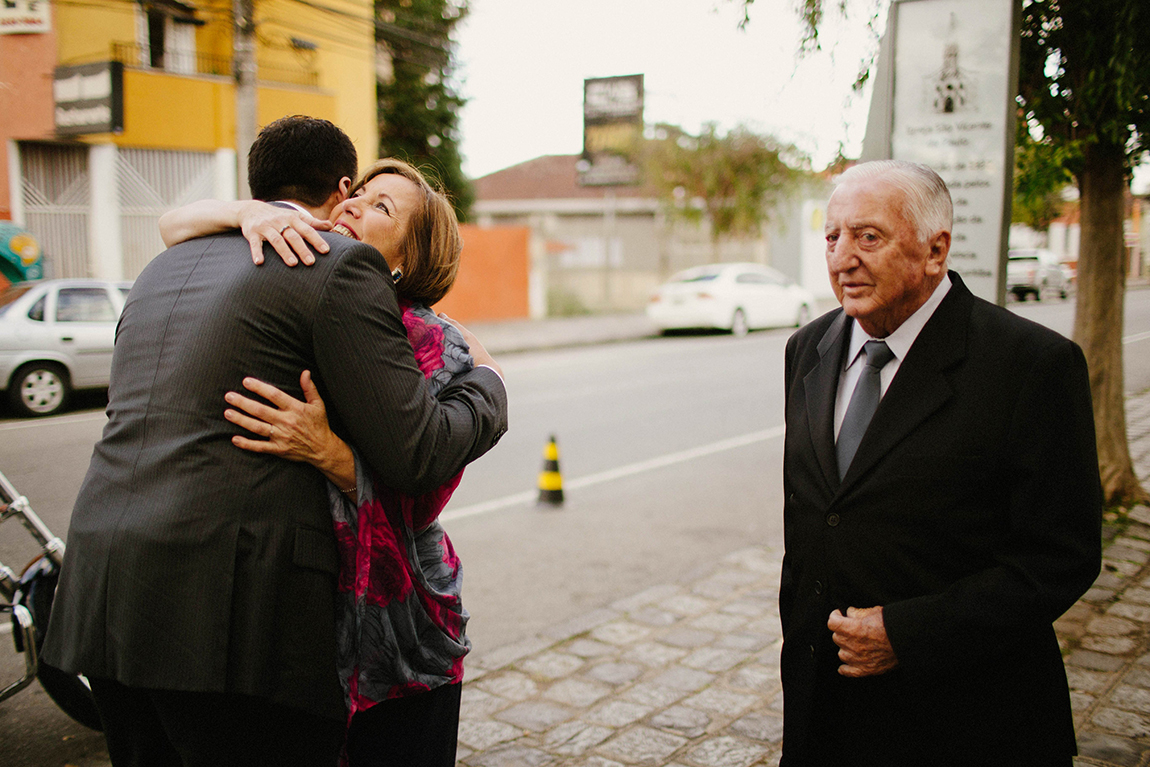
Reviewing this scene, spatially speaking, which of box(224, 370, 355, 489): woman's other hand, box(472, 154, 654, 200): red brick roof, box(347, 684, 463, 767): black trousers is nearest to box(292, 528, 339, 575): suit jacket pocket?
box(224, 370, 355, 489): woman's other hand

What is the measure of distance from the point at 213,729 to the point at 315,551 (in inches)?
15.2

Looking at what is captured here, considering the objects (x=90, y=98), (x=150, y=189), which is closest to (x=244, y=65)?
(x=150, y=189)

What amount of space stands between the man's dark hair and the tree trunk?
17.3ft

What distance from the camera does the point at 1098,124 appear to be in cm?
516

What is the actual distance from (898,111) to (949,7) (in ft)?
1.57

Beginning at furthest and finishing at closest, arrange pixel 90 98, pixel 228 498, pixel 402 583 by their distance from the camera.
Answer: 1. pixel 90 98
2. pixel 402 583
3. pixel 228 498

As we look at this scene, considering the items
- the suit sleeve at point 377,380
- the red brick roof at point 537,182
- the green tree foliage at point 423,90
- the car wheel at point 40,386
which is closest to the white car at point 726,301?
the green tree foliage at point 423,90

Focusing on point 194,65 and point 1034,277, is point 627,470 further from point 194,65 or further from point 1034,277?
point 1034,277

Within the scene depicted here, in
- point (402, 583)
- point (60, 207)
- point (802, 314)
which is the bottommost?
point (802, 314)

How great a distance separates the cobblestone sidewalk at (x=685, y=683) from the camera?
3367 mm

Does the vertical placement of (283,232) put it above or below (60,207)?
below

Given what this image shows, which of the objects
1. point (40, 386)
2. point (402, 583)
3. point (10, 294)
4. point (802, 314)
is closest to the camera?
point (402, 583)

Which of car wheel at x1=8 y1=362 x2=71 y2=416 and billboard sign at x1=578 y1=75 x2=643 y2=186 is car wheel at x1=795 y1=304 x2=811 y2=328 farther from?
car wheel at x1=8 y1=362 x2=71 y2=416

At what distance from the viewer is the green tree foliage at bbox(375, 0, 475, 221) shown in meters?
27.3
